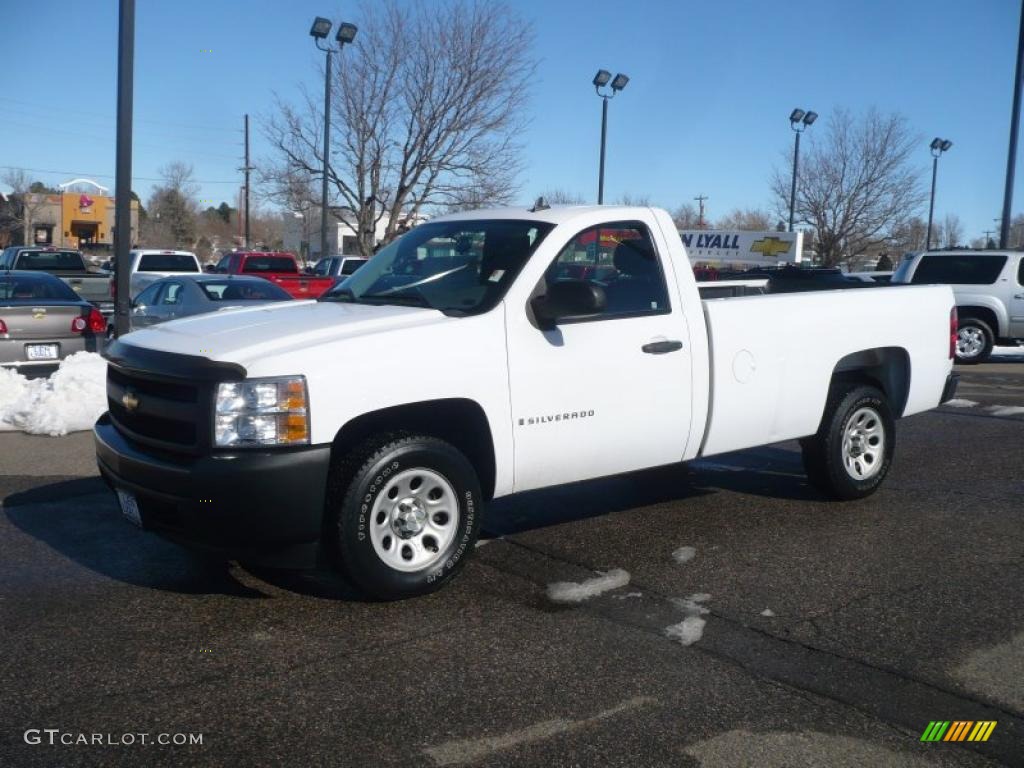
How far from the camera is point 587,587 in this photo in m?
5.32

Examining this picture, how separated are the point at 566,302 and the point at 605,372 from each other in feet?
1.70

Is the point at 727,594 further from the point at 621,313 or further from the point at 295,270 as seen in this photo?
the point at 295,270

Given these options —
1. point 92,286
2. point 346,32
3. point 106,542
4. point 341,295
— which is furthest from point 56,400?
point 346,32

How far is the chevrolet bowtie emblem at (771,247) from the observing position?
1427 inches

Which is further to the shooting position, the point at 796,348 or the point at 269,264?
the point at 269,264

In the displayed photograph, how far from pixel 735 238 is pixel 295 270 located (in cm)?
1905

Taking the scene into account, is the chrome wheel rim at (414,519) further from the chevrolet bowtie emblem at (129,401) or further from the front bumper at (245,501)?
the chevrolet bowtie emblem at (129,401)

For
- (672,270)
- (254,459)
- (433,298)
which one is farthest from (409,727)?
(672,270)

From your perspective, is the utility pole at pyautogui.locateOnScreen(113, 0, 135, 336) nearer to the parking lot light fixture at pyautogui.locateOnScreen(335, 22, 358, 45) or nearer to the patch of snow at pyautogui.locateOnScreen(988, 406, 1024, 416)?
the patch of snow at pyautogui.locateOnScreen(988, 406, 1024, 416)

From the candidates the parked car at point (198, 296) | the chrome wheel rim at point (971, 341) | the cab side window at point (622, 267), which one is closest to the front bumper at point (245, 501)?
the cab side window at point (622, 267)

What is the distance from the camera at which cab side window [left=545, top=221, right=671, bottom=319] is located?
5.82m

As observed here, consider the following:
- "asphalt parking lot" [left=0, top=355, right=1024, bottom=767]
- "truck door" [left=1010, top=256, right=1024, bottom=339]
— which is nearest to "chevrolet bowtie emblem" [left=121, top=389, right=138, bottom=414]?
"asphalt parking lot" [left=0, top=355, right=1024, bottom=767]

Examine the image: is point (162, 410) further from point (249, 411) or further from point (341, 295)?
point (341, 295)

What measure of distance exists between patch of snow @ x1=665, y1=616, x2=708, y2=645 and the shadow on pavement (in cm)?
207
